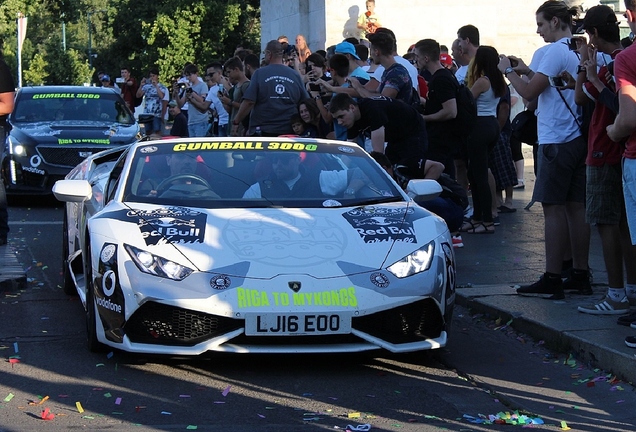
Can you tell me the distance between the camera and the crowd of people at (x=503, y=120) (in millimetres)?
6883

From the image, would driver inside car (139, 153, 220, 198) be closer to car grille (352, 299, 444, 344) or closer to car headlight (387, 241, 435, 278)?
car headlight (387, 241, 435, 278)

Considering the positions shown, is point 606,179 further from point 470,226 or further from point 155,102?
point 155,102

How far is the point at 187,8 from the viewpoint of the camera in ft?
129

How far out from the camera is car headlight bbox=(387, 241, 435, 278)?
240 inches

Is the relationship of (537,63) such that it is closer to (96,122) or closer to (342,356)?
(342,356)

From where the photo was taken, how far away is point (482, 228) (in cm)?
1155

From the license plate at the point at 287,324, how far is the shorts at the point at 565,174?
2434 millimetres

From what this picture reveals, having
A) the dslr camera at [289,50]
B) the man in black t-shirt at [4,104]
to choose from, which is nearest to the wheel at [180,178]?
the man in black t-shirt at [4,104]

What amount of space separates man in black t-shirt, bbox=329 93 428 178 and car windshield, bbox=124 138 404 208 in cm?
220

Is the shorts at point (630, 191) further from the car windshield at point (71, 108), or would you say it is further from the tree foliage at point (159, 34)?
the tree foliage at point (159, 34)

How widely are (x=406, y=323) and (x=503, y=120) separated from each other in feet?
22.0

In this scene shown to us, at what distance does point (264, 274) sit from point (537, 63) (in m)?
3.03

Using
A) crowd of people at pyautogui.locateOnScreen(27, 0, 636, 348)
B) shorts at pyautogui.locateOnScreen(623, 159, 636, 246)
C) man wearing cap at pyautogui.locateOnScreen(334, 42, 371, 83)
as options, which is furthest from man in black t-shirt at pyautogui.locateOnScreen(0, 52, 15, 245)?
shorts at pyautogui.locateOnScreen(623, 159, 636, 246)

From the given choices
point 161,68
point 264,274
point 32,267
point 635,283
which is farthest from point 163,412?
point 161,68
